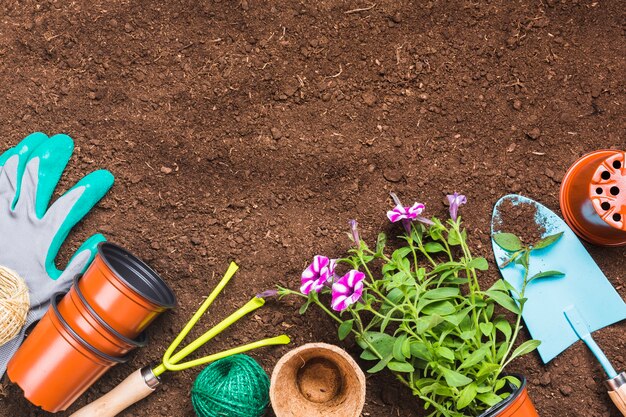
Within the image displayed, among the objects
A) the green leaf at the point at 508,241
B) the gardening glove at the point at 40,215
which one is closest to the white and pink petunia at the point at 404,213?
the green leaf at the point at 508,241

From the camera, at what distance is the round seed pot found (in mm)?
1467

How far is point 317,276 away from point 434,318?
0.27 metres

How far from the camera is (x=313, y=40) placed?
1.66 metres

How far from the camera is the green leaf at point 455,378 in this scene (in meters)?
1.37

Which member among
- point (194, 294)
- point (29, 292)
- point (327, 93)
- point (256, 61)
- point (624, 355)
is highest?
point (256, 61)

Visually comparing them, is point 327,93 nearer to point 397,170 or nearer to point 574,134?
point 397,170

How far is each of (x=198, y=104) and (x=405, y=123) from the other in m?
0.54

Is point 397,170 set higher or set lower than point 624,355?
higher

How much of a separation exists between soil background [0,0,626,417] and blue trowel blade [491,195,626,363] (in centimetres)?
3

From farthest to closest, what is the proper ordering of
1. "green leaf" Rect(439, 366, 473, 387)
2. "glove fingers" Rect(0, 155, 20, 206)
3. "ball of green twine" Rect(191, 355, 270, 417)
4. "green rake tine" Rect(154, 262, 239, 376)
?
1. "glove fingers" Rect(0, 155, 20, 206)
2. "green rake tine" Rect(154, 262, 239, 376)
3. "ball of green twine" Rect(191, 355, 270, 417)
4. "green leaf" Rect(439, 366, 473, 387)

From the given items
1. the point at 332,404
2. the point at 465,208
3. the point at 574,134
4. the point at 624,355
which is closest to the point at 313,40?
the point at 465,208

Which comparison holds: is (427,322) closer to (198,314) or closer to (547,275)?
(547,275)

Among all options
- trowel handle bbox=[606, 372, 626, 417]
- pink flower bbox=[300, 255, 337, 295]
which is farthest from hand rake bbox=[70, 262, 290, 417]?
trowel handle bbox=[606, 372, 626, 417]

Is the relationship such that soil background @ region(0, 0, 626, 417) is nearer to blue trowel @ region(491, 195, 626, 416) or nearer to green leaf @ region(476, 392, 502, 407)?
blue trowel @ region(491, 195, 626, 416)
